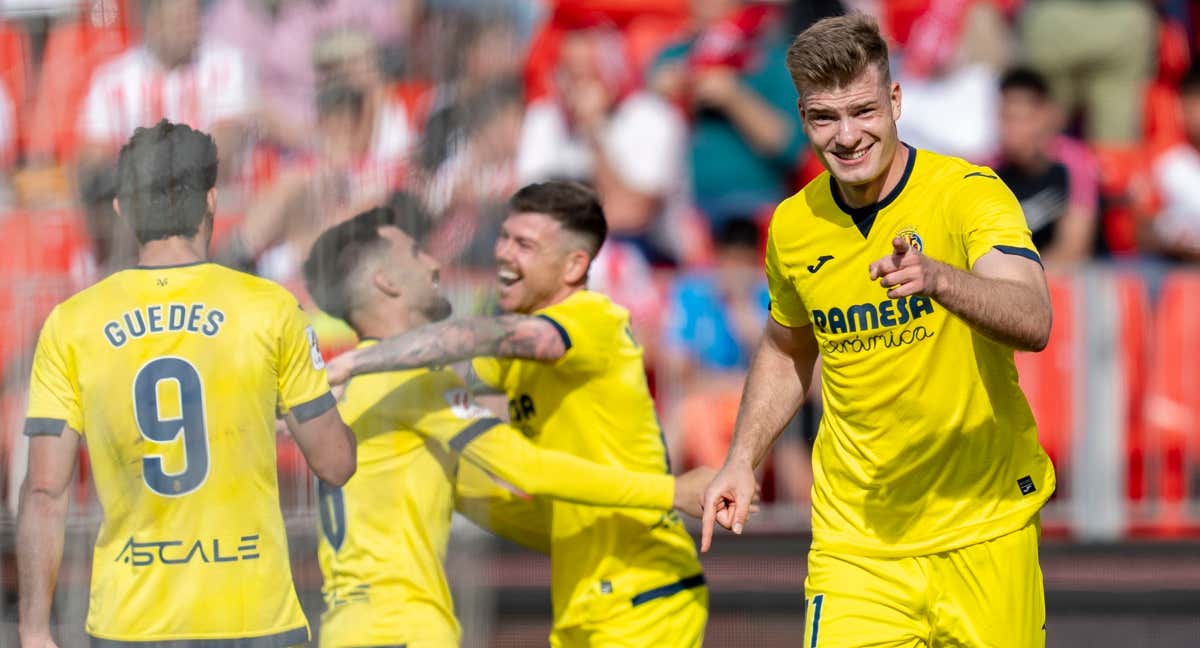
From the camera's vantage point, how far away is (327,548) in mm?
5566

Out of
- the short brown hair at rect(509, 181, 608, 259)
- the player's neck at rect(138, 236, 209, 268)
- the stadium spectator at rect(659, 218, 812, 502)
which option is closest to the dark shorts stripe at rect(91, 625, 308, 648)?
the player's neck at rect(138, 236, 209, 268)

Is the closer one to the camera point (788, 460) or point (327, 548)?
point (327, 548)

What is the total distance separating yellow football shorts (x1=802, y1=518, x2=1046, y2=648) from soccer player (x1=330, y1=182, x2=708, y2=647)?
1032mm

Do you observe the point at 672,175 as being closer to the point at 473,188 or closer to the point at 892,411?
the point at 473,188

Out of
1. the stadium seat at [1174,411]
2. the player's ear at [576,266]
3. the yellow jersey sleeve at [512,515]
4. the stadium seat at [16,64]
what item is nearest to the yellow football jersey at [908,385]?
the player's ear at [576,266]

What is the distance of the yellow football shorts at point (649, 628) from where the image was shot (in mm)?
5836

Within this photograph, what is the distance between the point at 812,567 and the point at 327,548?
151 centimetres

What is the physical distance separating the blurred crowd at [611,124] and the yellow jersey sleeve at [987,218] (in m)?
1.88

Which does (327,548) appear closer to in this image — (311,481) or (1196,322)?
(311,481)

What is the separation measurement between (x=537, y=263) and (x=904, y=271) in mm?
2311

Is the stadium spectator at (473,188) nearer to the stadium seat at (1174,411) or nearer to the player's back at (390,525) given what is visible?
the player's back at (390,525)

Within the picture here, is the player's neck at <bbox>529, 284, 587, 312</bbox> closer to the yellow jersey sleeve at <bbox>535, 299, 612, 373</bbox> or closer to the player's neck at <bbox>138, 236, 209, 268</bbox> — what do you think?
the yellow jersey sleeve at <bbox>535, 299, 612, 373</bbox>

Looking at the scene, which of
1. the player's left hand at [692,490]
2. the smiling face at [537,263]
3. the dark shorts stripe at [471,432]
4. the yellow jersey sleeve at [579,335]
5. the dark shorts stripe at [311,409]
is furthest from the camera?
the smiling face at [537,263]

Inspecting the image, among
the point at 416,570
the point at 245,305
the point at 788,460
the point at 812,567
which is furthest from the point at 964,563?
the point at 788,460
